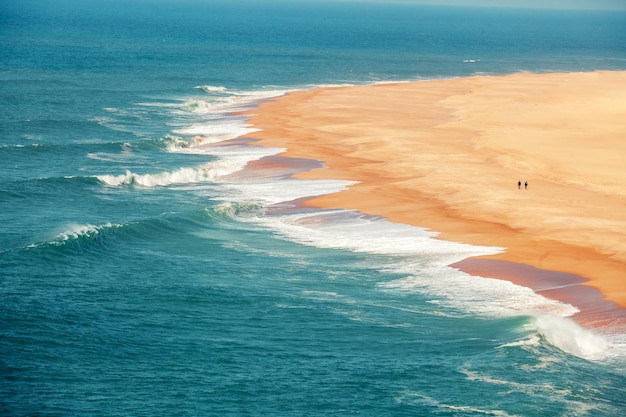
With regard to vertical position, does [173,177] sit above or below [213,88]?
below

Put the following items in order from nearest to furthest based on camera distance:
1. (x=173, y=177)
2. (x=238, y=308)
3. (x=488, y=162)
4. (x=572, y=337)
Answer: (x=572, y=337), (x=238, y=308), (x=173, y=177), (x=488, y=162)

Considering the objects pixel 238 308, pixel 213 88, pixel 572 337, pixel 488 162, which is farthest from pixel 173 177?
pixel 213 88

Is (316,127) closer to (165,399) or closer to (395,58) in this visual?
(165,399)

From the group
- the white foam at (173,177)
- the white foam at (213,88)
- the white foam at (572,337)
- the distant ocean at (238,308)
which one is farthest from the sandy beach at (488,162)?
the white foam at (213,88)

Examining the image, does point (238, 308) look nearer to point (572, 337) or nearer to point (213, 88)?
point (572, 337)

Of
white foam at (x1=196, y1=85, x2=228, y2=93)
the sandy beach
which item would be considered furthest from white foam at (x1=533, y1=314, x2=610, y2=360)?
white foam at (x1=196, y1=85, x2=228, y2=93)

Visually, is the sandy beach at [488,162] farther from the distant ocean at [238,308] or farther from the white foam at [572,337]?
the white foam at [572,337]

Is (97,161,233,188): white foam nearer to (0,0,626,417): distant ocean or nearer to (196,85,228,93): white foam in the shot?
(0,0,626,417): distant ocean

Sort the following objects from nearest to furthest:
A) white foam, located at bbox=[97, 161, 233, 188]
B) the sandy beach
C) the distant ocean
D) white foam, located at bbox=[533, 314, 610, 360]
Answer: the distant ocean, white foam, located at bbox=[533, 314, 610, 360], the sandy beach, white foam, located at bbox=[97, 161, 233, 188]

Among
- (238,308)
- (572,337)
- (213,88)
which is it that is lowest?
(238,308)
